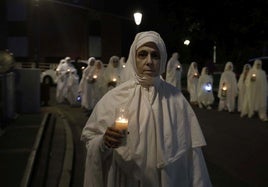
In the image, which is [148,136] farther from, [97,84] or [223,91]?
[223,91]

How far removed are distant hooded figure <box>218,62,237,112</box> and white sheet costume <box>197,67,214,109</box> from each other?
108 centimetres

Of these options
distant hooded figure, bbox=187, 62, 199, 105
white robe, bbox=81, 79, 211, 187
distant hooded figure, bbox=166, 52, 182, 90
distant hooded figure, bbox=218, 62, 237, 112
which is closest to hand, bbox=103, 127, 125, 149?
white robe, bbox=81, 79, 211, 187

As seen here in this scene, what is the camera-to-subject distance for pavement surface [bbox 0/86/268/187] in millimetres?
8359

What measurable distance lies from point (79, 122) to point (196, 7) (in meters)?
14.0

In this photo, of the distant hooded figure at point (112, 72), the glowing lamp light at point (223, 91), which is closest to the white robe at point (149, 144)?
the distant hooded figure at point (112, 72)

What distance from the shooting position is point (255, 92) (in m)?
18.2

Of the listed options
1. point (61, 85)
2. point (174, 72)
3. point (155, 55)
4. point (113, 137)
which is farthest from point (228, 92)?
point (113, 137)

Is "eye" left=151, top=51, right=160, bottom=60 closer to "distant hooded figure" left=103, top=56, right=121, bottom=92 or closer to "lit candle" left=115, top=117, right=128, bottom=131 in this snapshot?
"lit candle" left=115, top=117, right=128, bottom=131

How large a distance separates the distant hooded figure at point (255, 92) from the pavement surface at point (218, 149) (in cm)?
77

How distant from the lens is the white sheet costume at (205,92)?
21734 mm

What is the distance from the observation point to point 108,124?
3527 millimetres

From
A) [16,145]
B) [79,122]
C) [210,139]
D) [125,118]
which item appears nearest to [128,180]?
[125,118]

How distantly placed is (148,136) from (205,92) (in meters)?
18.7

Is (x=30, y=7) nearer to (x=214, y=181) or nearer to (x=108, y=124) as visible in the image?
(x=214, y=181)
